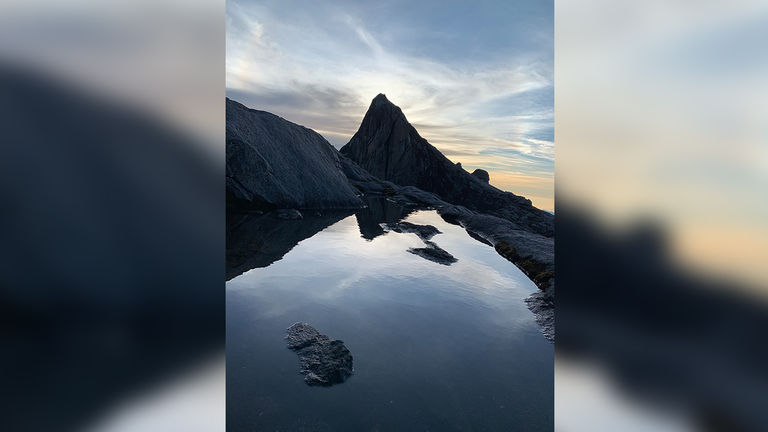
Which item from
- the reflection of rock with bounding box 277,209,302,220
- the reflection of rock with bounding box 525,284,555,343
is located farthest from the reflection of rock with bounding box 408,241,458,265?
the reflection of rock with bounding box 277,209,302,220

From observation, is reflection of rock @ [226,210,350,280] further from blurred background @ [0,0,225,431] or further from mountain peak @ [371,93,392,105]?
mountain peak @ [371,93,392,105]

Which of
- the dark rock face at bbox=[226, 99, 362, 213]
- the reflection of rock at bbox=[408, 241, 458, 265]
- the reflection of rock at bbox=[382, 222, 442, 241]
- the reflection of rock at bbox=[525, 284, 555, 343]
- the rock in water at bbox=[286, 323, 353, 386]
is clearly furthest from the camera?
the dark rock face at bbox=[226, 99, 362, 213]

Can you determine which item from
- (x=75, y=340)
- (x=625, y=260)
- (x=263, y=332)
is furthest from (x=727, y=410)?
(x=263, y=332)

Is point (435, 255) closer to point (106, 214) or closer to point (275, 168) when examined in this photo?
point (106, 214)

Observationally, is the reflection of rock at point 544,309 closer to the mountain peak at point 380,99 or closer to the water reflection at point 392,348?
the water reflection at point 392,348

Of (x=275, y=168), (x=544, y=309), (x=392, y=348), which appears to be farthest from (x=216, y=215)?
(x=275, y=168)

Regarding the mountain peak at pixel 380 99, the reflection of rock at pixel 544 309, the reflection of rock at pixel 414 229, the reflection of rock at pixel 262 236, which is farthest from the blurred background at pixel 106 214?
the mountain peak at pixel 380 99
